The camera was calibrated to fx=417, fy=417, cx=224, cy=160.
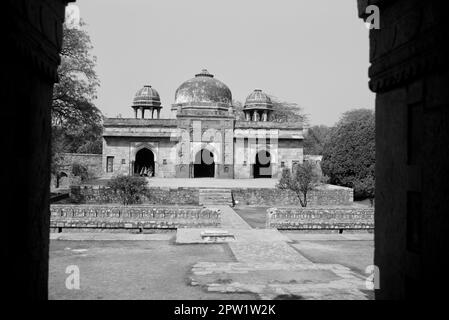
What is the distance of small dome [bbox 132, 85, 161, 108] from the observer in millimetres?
31834

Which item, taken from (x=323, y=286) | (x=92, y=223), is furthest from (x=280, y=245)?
(x=92, y=223)

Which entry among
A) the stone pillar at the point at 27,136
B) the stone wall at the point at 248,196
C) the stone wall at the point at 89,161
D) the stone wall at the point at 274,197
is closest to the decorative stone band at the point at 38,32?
the stone pillar at the point at 27,136

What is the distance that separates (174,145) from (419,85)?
25719 mm

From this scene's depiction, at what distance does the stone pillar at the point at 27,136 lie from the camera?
7.63 ft

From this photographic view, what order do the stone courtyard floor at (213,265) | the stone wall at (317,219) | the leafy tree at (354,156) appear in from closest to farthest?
the stone courtyard floor at (213,265)
the stone wall at (317,219)
the leafy tree at (354,156)

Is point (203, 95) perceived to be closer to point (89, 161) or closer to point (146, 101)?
point (146, 101)

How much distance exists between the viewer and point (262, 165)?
30000mm

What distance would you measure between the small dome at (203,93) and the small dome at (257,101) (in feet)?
5.61

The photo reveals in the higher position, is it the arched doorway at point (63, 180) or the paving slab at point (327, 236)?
the arched doorway at point (63, 180)

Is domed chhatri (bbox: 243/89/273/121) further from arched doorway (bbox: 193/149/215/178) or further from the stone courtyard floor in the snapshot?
the stone courtyard floor

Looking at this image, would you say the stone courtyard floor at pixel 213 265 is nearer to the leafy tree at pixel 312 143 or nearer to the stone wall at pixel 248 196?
the stone wall at pixel 248 196

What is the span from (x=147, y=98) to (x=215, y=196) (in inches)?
596

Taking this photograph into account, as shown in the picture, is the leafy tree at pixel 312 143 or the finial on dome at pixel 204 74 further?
the leafy tree at pixel 312 143
